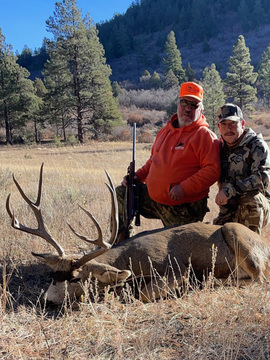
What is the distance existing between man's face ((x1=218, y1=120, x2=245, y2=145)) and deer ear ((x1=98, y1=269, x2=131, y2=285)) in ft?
6.88

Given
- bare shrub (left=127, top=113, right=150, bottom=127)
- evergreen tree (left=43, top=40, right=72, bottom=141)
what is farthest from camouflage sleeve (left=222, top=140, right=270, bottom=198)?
bare shrub (left=127, top=113, right=150, bottom=127)

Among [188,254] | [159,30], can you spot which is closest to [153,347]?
[188,254]

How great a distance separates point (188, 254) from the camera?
12.6 ft

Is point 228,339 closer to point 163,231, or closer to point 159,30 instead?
point 163,231

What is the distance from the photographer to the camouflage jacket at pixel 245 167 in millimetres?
4227

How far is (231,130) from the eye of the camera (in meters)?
4.44

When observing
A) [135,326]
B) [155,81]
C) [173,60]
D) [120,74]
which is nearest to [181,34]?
[120,74]

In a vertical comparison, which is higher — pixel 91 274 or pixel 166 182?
pixel 166 182

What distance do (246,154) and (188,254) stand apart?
4.72 feet

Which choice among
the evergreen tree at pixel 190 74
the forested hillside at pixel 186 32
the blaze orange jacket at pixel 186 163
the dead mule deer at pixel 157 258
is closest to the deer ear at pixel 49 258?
the dead mule deer at pixel 157 258

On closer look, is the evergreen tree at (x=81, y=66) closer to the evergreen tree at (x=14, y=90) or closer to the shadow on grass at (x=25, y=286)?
the evergreen tree at (x=14, y=90)

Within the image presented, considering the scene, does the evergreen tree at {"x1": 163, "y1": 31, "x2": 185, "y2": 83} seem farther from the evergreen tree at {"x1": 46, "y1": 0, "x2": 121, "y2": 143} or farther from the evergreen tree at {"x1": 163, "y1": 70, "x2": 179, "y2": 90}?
the evergreen tree at {"x1": 46, "y1": 0, "x2": 121, "y2": 143}

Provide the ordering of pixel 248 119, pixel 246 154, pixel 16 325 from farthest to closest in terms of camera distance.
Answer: pixel 248 119 → pixel 246 154 → pixel 16 325

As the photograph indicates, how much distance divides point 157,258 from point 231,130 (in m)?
1.78
